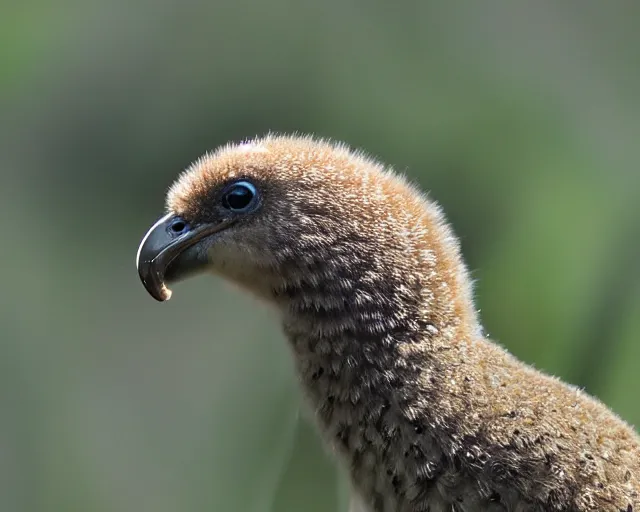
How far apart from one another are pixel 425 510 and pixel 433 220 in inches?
10.8

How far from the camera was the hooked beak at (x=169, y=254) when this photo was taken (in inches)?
28.4

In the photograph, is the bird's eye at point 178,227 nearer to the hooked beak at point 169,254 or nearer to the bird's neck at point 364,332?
the hooked beak at point 169,254

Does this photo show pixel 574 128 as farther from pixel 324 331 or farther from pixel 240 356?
pixel 324 331

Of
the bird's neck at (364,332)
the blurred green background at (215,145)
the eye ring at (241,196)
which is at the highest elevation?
the blurred green background at (215,145)

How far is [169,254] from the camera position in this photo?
721 mm

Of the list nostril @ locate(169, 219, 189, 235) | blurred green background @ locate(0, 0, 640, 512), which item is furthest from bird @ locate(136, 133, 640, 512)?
blurred green background @ locate(0, 0, 640, 512)

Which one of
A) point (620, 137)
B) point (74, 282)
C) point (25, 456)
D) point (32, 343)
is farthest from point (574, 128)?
point (25, 456)

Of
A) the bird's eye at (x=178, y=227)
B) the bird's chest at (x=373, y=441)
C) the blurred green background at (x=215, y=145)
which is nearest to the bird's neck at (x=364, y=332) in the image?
the bird's chest at (x=373, y=441)

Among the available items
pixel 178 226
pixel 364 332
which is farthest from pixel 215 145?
pixel 364 332

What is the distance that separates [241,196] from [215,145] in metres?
0.86

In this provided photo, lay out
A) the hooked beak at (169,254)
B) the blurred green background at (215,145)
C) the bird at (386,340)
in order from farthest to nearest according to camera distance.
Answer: the blurred green background at (215,145), the hooked beak at (169,254), the bird at (386,340)

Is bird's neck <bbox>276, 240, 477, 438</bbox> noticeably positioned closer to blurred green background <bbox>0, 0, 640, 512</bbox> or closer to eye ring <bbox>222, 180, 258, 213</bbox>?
eye ring <bbox>222, 180, 258, 213</bbox>

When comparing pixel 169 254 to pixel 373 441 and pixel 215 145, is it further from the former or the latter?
pixel 215 145

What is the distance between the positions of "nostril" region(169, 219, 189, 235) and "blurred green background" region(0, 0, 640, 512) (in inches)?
28.6
